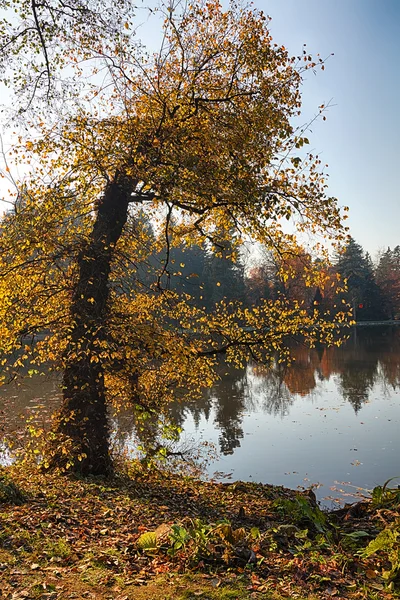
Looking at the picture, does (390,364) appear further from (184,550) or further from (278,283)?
(278,283)

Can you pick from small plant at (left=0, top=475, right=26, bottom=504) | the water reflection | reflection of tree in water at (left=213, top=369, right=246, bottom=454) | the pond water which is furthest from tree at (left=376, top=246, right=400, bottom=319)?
small plant at (left=0, top=475, right=26, bottom=504)

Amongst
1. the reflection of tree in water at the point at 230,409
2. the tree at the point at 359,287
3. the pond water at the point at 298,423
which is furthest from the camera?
the tree at the point at 359,287

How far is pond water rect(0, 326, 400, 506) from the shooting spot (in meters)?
12.3

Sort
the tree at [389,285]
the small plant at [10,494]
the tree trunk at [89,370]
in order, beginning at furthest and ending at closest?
the tree at [389,285] < the tree trunk at [89,370] < the small plant at [10,494]

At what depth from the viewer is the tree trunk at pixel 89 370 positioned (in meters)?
9.20

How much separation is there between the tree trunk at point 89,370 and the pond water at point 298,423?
1197 millimetres

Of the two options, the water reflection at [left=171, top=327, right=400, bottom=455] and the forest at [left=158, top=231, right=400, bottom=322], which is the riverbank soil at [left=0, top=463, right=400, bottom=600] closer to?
the water reflection at [left=171, top=327, right=400, bottom=455]

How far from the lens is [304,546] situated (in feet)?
17.1

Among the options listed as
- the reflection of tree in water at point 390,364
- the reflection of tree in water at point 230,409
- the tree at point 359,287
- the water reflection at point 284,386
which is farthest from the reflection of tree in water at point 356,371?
the tree at point 359,287

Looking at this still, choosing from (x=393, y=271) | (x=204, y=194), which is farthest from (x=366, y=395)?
(x=393, y=271)

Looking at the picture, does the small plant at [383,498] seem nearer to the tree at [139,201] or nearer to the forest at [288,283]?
the tree at [139,201]

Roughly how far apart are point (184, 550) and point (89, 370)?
5124 mm

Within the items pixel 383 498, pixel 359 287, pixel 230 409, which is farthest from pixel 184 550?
pixel 359 287

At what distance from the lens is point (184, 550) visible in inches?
189
